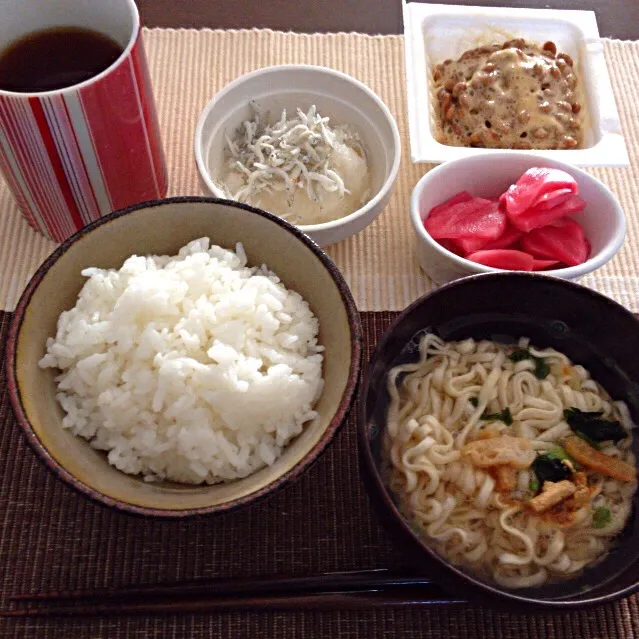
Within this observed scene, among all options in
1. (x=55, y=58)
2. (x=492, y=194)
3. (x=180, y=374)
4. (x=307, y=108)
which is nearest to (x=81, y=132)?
(x=55, y=58)

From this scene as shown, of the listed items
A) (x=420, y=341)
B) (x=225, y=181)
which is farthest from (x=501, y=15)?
(x=420, y=341)

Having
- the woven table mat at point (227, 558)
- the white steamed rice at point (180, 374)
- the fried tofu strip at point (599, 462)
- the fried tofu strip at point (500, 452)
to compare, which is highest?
the white steamed rice at point (180, 374)

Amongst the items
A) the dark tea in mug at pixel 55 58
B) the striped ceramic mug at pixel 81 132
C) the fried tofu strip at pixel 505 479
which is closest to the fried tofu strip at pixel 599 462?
the fried tofu strip at pixel 505 479

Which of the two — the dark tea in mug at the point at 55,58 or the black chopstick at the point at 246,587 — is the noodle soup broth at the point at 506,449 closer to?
the black chopstick at the point at 246,587

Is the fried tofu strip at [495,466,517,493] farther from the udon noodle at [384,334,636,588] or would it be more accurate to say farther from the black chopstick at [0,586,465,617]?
the black chopstick at [0,586,465,617]

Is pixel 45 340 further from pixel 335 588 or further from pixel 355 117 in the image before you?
pixel 355 117

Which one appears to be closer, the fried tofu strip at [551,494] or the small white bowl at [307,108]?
the fried tofu strip at [551,494]
